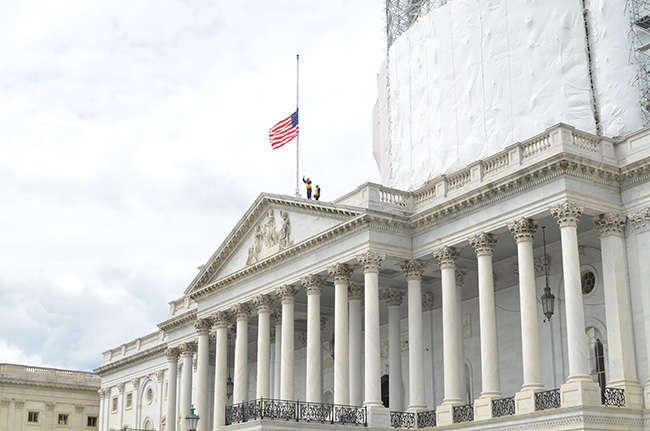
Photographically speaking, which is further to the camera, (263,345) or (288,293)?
(263,345)

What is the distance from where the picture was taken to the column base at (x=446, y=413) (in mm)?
36469

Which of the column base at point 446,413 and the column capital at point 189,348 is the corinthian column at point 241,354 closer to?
the column capital at point 189,348

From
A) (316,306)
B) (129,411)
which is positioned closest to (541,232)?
(316,306)

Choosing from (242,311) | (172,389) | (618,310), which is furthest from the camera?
(172,389)

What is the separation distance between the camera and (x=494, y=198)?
1435 inches

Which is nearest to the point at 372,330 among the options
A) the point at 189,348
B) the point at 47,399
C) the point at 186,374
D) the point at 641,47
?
the point at 641,47

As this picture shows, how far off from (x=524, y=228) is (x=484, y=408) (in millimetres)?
6968

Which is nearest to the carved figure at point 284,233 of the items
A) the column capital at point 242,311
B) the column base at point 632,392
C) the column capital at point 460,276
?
the column capital at point 242,311

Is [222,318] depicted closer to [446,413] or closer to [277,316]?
[277,316]

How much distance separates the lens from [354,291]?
144 feet

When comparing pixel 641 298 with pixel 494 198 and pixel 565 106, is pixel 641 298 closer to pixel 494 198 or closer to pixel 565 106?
pixel 494 198

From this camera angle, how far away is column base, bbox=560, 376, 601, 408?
102 feet

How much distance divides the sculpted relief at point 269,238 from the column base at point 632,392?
17.4 meters

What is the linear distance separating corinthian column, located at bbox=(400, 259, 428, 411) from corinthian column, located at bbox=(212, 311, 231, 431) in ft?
43.3
